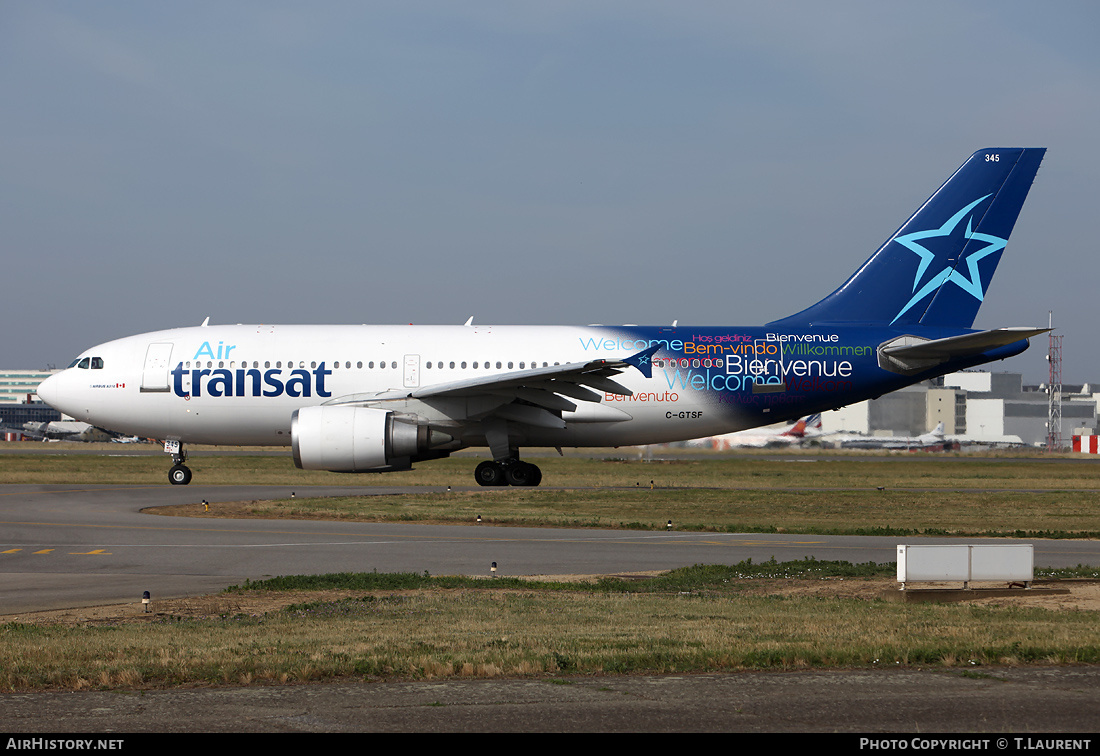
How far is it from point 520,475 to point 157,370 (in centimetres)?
1012

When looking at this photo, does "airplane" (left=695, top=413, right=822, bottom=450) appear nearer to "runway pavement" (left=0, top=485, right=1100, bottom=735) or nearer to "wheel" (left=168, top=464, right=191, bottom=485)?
"wheel" (left=168, top=464, right=191, bottom=485)

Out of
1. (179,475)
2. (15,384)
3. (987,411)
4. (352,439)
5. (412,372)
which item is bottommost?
(179,475)

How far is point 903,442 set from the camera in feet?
297

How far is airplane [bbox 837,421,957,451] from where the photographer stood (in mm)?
83550

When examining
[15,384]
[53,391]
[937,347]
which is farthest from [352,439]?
[15,384]

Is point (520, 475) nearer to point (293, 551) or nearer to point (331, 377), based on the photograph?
point (331, 377)

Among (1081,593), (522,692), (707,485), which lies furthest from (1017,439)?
(522,692)

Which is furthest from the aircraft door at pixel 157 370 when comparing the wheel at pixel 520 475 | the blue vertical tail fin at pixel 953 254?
the blue vertical tail fin at pixel 953 254

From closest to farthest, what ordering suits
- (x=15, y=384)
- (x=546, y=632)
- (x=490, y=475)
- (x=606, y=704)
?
(x=606, y=704), (x=546, y=632), (x=490, y=475), (x=15, y=384)

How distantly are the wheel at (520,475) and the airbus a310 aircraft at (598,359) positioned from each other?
1.6 inches

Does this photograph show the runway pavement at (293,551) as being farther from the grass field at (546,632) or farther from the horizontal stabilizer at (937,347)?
the horizontal stabilizer at (937,347)

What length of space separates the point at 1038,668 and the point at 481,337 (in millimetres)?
21712

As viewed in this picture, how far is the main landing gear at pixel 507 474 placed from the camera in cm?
2998
